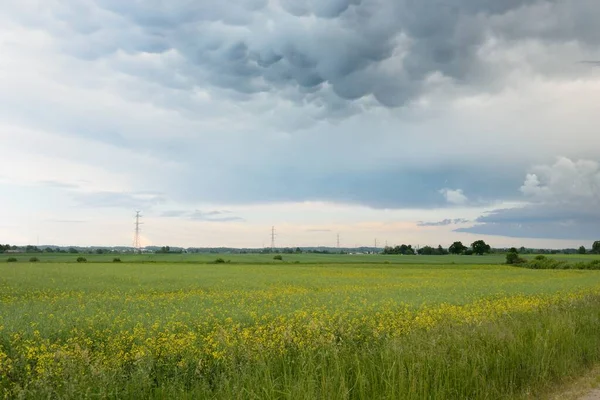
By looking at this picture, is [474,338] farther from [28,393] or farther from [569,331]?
[28,393]

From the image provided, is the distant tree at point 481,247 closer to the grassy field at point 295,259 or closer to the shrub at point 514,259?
the grassy field at point 295,259

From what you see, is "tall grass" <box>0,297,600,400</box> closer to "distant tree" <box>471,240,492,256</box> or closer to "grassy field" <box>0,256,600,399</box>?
"grassy field" <box>0,256,600,399</box>

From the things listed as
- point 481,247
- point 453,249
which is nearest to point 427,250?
point 453,249

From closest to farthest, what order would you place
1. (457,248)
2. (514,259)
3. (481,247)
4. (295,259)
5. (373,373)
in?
(373,373) → (514,259) → (295,259) → (481,247) → (457,248)

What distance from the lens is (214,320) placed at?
15227 millimetres

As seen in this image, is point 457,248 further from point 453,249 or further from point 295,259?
point 295,259

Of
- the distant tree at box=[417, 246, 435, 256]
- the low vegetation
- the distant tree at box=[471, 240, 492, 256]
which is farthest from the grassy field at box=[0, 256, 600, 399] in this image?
the distant tree at box=[417, 246, 435, 256]

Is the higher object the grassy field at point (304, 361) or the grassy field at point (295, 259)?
the grassy field at point (304, 361)

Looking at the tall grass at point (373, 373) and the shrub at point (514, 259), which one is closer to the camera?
the tall grass at point (373, 373)

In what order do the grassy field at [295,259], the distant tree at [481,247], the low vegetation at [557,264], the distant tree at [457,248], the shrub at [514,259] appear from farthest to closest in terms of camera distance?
the distant tree at [457,248] < the distant tree at [481,247] < the grassy field at [295,259] < the shrub at [514,259] < the low vegetation at [557,264]

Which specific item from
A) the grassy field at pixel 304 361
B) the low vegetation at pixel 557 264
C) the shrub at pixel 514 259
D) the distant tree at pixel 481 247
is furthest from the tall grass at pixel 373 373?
the distant tree at pixel 481 247

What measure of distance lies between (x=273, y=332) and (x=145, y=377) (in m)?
4.69

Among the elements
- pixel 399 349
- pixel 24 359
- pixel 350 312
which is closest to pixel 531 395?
pixel 399 349

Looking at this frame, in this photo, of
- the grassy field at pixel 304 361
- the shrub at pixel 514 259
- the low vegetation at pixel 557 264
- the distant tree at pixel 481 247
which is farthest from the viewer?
the distant tree at pixel 481 247
